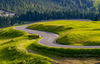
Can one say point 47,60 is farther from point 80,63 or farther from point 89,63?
point 89,63

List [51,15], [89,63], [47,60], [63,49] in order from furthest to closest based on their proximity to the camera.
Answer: [51,15] < [63,49] < [47,60] < [89,63]

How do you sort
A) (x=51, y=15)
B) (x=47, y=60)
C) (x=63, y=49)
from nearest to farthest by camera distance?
(x=47, y=60), (x=63, y=49), (x=51, y=15)

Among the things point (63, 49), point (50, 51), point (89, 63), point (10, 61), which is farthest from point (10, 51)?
point (89, 63)

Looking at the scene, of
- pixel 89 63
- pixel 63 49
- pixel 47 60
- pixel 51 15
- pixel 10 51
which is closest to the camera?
pixel 89 63

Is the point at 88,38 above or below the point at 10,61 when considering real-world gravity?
above

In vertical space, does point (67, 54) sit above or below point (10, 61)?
above

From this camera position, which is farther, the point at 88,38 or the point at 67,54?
the point at 88,38

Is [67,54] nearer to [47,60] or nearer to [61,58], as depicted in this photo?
[61,58]

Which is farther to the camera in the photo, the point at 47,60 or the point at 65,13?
the point at 65,13

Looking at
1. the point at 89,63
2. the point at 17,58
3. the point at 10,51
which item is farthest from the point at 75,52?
the point at 10,51
